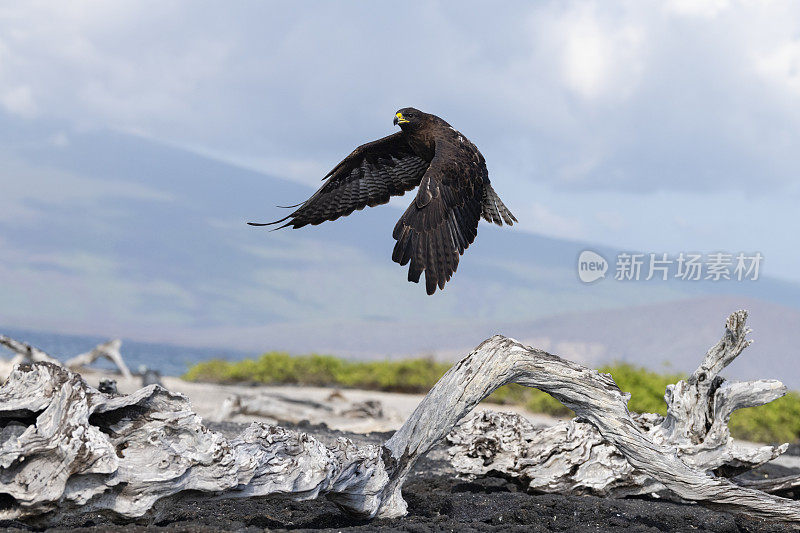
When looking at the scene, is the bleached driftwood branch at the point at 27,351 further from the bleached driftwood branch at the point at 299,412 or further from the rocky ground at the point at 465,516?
the rocky ground at the point at 465,516

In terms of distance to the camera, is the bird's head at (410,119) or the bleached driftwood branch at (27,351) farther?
the bleached driftwood branch at (27,351)

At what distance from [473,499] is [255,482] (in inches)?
68.2

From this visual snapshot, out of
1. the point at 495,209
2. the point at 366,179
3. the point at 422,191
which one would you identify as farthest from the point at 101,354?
the point at 422,191

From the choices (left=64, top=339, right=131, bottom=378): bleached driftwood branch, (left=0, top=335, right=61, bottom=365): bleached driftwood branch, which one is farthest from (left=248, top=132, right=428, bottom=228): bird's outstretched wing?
(left=64, top=339, right=131, bottom=378): bleached driftwood branch

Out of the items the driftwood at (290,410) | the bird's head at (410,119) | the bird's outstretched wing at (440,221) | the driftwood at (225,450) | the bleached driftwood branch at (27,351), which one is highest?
the bird's head at (410,119)

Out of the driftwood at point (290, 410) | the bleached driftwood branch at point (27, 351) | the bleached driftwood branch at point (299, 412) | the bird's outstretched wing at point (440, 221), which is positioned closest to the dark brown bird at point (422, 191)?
the bird's outstretched wing at point (440, 221)

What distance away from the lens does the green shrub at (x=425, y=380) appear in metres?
12.2

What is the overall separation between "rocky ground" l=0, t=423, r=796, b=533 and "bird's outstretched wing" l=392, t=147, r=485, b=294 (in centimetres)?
138

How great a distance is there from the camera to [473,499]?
15.7ft

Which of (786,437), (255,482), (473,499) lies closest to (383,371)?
(786,437)

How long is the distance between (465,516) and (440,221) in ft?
5.92

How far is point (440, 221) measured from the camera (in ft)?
15.1

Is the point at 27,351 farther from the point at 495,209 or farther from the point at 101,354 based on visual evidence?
the point at 495,209

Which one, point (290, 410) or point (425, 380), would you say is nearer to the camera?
point (290, 410)
